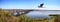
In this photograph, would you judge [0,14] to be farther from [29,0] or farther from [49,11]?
[49,11]

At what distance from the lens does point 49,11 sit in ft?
5.06

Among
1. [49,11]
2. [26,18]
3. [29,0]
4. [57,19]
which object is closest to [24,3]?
[29,0]

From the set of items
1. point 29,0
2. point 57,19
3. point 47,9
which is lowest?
point 57,19

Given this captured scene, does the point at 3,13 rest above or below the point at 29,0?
below

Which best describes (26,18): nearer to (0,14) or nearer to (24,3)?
(24,3)

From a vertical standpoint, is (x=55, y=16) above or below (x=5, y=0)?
below

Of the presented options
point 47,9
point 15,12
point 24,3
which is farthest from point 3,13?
point 47,9

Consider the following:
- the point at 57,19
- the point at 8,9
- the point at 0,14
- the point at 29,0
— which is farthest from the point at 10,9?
the point at 57,19

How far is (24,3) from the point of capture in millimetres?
1563

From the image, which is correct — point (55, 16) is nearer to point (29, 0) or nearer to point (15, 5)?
point (29, 0)

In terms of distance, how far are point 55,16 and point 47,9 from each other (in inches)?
4.8

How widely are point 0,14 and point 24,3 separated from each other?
1.00ft

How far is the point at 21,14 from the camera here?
1.54m

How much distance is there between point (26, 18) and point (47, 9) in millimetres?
264
